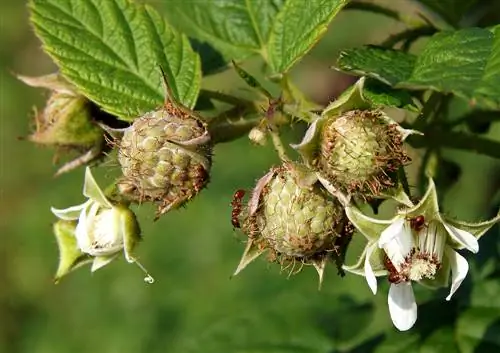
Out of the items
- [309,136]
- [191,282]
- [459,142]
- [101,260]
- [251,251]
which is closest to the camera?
[309,136]

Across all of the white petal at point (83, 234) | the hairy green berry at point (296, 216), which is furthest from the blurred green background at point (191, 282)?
the hairy green berry at point (296, 216)

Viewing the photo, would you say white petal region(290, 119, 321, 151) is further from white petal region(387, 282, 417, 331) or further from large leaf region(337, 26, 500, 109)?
white petal region(387, 282, 417, 331)

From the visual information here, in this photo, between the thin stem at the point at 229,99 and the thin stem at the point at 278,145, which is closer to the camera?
the thin stem at the point at 278,145

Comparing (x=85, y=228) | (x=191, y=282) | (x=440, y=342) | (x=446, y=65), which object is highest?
(x=446, y=65)

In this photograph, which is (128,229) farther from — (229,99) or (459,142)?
(459,142)

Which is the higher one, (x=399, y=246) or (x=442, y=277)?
(x=399, y=246)

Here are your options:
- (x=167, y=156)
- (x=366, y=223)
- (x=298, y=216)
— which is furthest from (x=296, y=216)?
(x=167, y=156)

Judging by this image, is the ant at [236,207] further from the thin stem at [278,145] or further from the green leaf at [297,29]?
the green leaf at [297,29]
